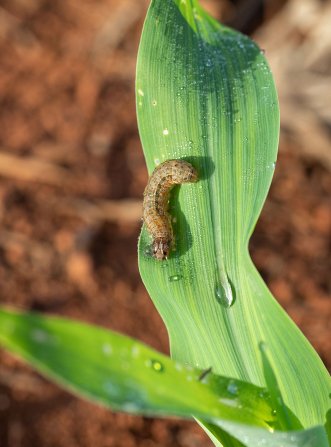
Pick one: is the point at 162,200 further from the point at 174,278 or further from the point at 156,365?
the point at 156,365

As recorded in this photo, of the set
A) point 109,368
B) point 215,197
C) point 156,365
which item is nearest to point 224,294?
point 215,197

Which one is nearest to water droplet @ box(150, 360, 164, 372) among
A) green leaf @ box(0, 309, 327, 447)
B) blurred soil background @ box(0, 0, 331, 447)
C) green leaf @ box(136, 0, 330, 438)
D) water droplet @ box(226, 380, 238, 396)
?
green leaf @ box(0, 309, 327, 447)

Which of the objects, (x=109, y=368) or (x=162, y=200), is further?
(x=162, y=200)

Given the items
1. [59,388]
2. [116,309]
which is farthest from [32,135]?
[59,388]

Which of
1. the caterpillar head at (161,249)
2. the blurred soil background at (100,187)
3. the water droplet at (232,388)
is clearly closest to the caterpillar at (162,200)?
the caterpillar head at (161,249)

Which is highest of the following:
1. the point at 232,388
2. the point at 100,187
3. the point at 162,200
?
the point at 162,200

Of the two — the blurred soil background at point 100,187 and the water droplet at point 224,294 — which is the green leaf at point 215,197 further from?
the blurred soil background at point 100,187

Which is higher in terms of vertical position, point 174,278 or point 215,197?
point 215,197
